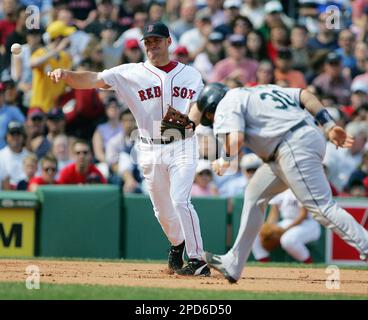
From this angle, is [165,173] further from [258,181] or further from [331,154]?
[331,154]

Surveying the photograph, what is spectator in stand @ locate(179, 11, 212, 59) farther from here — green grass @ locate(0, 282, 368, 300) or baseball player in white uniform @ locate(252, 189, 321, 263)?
green grass @ locate(0, 282, 368, 300)

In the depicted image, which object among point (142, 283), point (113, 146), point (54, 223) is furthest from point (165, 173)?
point (113, 146)

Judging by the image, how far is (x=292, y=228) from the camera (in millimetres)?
13109

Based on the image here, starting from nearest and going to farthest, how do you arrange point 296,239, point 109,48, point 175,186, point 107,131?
point 175,186 → point 296,239 → point 107,131 → point 109,48

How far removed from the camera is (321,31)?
17219 millimetres

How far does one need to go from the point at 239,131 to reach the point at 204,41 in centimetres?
908

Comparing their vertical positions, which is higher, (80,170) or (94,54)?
(94,54)

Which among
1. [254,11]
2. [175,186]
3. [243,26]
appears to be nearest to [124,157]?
[243,26]

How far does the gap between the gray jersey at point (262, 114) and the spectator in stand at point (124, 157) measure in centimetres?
592

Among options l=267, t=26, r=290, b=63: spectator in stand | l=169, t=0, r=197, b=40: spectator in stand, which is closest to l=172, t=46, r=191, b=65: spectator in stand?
l=169, t=0, r=197, b=40: spectator in stand

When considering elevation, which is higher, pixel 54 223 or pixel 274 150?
pixel 274 150

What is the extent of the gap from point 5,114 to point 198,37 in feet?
12.4

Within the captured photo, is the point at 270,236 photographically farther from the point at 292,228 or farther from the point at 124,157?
the point at 124,157
